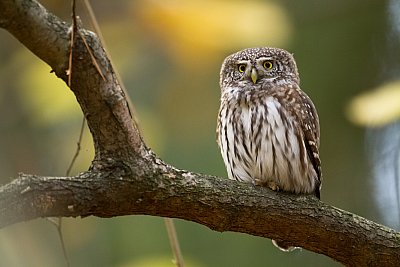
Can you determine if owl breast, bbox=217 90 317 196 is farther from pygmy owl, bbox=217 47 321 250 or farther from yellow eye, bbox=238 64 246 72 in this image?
yellow eye, bbox=238 64 246 72

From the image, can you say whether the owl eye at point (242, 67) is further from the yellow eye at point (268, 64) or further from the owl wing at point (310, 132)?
the owl wing at point (310, 132)

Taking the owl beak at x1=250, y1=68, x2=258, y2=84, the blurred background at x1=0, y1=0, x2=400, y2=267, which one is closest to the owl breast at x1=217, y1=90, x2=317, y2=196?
the owl beak at x1=250, y1=68, x2=258, y2=84

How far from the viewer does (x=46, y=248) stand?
4668mm

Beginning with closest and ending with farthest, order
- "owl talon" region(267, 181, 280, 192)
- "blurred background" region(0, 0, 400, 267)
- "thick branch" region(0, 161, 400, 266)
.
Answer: "thick branch" region(0, 161, 400, 266)
"owl talon" region(267, 181, 280, 192)
"blurred background" region(0, 0, 400, 267)

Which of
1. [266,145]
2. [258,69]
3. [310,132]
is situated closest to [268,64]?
[258,69]

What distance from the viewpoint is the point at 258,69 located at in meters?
4.83

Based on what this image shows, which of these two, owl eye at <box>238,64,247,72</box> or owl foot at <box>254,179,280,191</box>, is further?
owl eye at <box>238,64,247,72</box>

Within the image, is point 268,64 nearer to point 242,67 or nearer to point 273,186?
point 242,67

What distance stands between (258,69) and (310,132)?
1.66 ft

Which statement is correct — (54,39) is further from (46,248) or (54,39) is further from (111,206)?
(46,248)

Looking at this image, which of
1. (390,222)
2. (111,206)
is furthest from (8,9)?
(390,222)

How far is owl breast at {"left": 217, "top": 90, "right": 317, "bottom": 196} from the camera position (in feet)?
14.3

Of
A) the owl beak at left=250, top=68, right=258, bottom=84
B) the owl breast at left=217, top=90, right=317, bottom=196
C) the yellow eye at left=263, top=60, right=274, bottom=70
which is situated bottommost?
the owl breast at left=217, top=90, right=317, bottom=196

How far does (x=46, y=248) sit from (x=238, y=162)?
1042 millimetres
